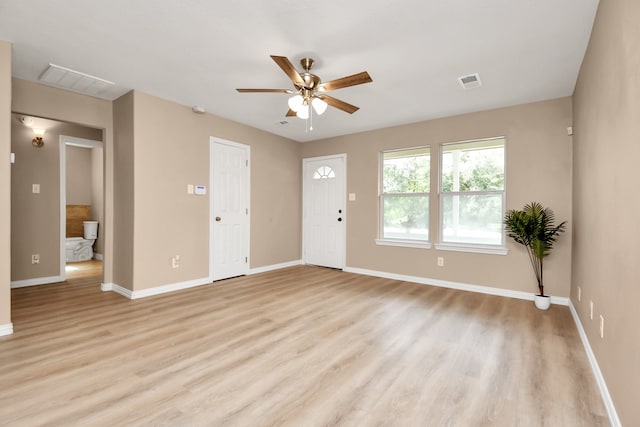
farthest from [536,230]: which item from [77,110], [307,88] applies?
[77,110]

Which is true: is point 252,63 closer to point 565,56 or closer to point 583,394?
point 565,56

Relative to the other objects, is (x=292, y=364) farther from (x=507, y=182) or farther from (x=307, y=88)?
(x=507, y=182)

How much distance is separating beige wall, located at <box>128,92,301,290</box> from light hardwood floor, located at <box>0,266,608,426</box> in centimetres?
68

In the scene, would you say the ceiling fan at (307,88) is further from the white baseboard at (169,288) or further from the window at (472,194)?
the white baseboard at (169,288)

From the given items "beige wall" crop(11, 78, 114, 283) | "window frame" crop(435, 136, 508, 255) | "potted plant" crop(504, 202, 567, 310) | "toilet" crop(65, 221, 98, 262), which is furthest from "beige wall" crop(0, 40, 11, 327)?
"potted plant" crop(504, 202, 567, 310)

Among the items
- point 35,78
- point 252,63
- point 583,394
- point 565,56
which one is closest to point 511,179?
point 565,56

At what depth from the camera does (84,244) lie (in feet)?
21.1

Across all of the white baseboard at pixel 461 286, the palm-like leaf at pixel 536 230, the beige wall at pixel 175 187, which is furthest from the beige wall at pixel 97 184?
the palm-like leaf at pixel 536 230

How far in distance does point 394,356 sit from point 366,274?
2979 mm

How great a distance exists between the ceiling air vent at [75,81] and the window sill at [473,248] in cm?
489

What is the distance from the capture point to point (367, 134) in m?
5.38

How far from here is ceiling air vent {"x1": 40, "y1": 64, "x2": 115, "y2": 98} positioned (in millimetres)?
3200

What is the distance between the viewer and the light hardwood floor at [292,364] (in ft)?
5.52

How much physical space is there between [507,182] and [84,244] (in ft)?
26.3
